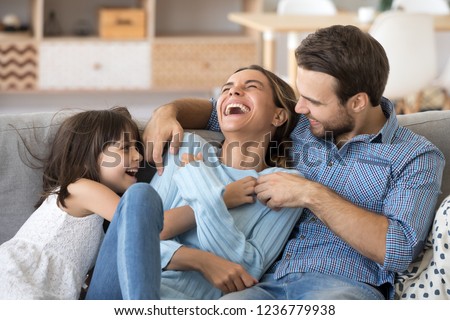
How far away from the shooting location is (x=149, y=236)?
1.70 metres

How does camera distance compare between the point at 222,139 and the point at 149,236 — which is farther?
the point at 222,139

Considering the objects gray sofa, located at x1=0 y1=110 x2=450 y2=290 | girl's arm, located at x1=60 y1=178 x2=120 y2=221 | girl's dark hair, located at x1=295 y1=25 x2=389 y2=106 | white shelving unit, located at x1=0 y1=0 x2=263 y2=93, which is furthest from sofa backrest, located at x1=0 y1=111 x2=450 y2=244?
white shelving unit, located at x1=0 y1=0 x2=263 y2=93

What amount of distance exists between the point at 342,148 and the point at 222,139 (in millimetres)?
408

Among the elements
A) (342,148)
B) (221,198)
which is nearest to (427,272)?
(342,148)

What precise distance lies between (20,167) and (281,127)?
0.72 metres

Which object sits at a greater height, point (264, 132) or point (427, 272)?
point (264, 132)

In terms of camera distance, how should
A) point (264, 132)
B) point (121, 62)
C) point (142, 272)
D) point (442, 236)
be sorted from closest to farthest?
Result: 1. point (142, 272)
2. point (442, 236)
3. point (264, 132)
4. point (121, 62)

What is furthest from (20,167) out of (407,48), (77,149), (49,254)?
(407,48)

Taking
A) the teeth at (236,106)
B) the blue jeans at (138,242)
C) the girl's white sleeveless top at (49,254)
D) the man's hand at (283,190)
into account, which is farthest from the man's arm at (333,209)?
the girl's white sleeveless top at (49,254)

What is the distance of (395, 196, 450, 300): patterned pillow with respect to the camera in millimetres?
1844

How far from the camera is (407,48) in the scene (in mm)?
4125

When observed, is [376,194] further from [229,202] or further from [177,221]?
[177,221]

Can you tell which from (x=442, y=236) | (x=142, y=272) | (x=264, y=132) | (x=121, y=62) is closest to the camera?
(x=142, y=272)
